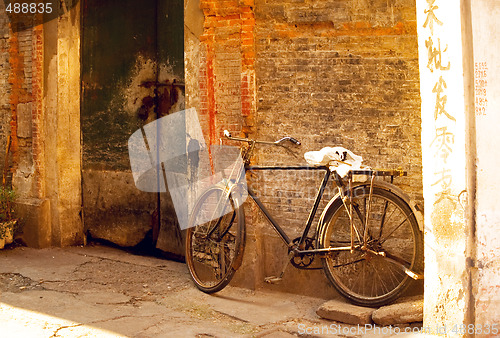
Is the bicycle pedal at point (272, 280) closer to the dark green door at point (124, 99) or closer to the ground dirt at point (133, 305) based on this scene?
the ground dirt at point (133, 305)

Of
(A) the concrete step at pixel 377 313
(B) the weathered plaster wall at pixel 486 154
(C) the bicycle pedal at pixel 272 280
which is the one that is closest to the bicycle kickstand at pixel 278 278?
(C) the bicycle pedal at pixel 272 280

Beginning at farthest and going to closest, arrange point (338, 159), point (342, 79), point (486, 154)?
point (342, 79) → point (338, 159) → point (486, 154)

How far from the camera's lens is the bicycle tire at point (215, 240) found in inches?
225

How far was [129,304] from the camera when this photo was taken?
5.58 meters

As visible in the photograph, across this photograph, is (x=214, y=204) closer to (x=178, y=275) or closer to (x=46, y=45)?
(x=178, y=275)

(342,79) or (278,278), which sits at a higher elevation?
(342,79)

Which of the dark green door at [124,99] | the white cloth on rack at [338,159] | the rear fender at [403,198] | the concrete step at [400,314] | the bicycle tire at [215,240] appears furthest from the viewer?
the dark green door at [124,99]

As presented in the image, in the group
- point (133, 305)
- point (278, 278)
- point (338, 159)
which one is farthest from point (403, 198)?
point (133, 305)

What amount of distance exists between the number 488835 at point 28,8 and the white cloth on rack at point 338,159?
4.35 meters

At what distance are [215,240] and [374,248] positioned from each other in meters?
1.64

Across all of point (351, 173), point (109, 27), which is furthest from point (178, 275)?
point (109, 27)

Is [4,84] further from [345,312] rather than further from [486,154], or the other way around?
[486,154]

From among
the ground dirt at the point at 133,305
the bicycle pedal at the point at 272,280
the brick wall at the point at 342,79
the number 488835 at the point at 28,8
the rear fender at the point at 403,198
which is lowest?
the ground dirt at the point at 133,305

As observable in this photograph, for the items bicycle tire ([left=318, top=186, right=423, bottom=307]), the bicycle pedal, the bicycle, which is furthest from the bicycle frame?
the bicycle pedal
